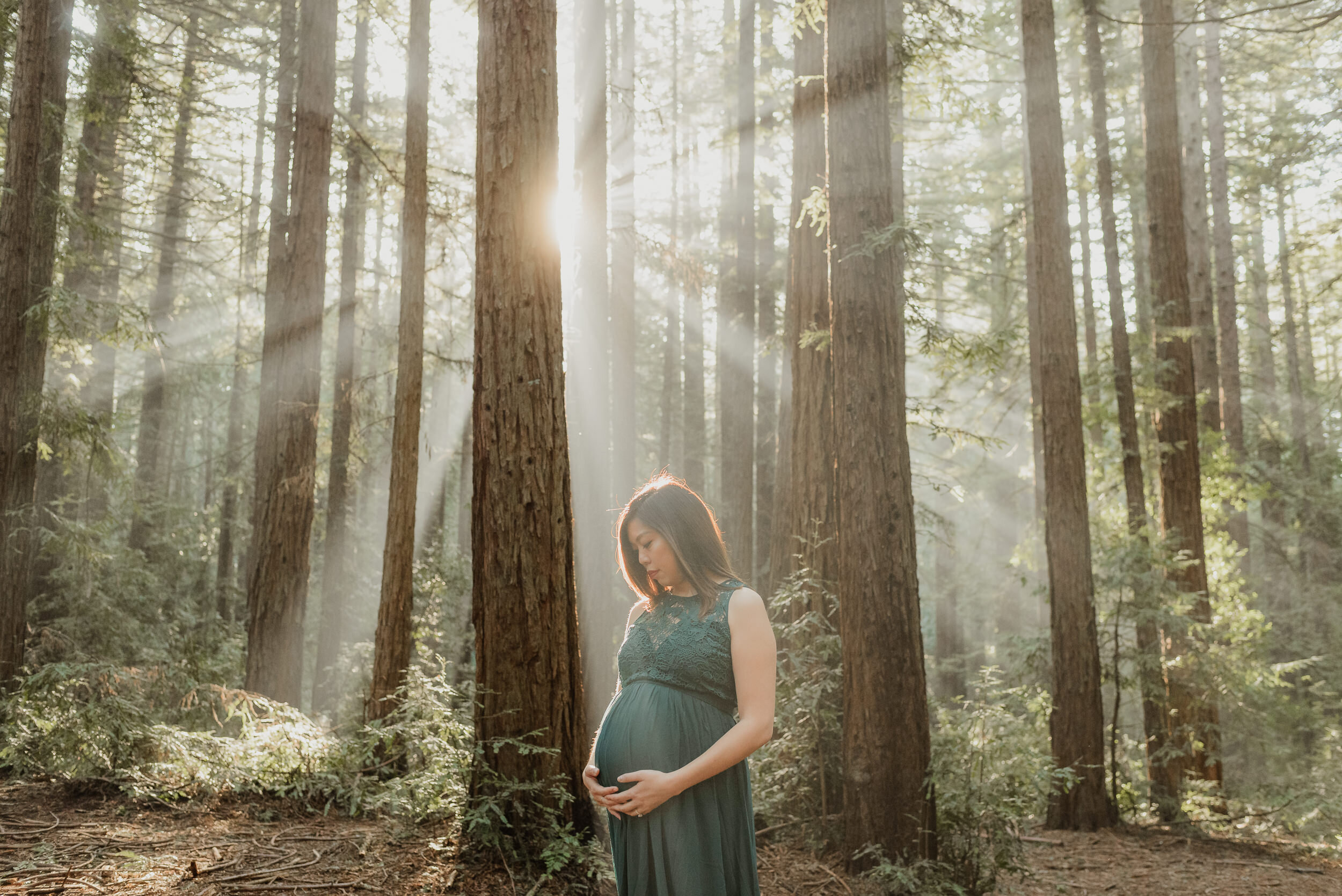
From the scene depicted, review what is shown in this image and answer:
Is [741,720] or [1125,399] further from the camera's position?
[1125,399]

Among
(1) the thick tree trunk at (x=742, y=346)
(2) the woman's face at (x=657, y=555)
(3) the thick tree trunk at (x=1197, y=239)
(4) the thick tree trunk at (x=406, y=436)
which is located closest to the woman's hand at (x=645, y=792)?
(2) the woman's face at (x=657, y=555)

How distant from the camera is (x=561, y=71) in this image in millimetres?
12242

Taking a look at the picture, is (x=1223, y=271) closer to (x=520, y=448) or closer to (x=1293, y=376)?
(x=1293, y=376)

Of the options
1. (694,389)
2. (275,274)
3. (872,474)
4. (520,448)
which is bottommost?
(872,474)

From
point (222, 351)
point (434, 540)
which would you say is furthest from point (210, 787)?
point (222, 351)

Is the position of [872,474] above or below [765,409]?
below

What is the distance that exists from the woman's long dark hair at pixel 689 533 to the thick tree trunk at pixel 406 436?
526 centimetres

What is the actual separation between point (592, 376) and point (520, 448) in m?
5.53

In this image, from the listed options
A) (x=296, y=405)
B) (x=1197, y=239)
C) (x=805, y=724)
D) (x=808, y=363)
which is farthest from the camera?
(x=1197, y=239)

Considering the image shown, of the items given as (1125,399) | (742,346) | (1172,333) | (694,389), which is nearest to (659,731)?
(1125,399)

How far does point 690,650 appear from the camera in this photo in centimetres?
277

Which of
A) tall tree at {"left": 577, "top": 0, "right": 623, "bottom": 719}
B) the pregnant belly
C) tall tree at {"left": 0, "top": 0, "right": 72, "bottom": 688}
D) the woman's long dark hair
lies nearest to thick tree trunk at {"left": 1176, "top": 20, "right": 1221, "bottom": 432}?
tall tree at {"left": 577, "top": 0, "right": 623, "bottom": 719}

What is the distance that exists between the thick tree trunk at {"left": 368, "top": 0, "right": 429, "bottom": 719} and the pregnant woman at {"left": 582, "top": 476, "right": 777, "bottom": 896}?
5195mm

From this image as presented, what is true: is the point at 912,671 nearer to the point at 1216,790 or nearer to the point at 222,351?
the point at 1216,790
